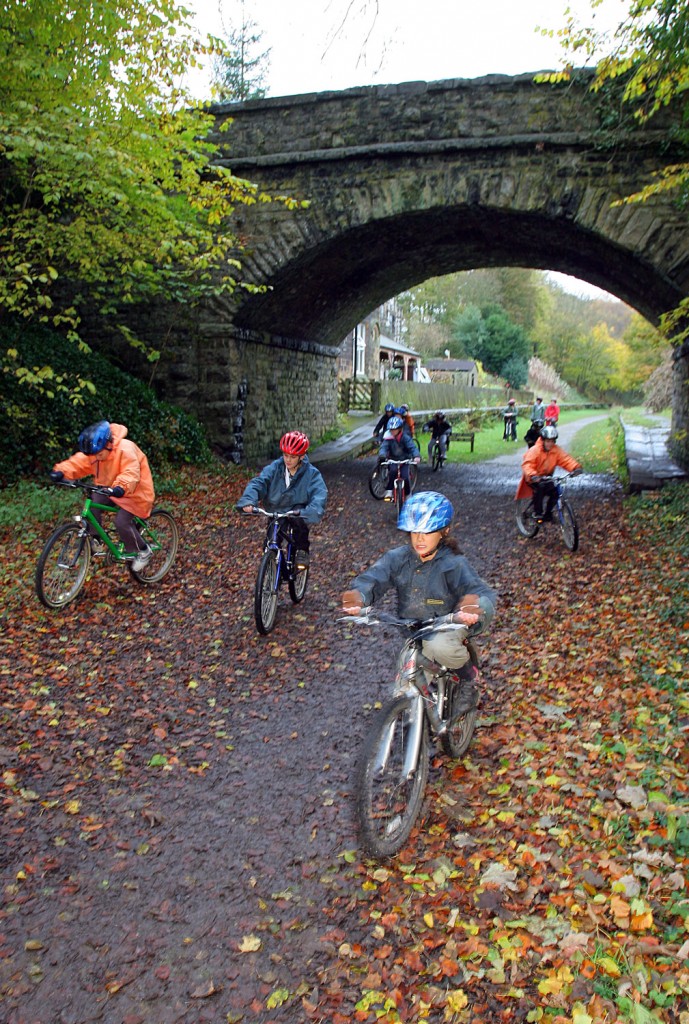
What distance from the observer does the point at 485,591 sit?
3873mm

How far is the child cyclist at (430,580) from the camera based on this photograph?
3.81 metres

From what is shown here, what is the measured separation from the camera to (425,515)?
381cm

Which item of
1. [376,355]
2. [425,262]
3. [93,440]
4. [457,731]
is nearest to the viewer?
[457,731]

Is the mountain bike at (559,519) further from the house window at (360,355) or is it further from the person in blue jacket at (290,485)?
the house window at (360,355)

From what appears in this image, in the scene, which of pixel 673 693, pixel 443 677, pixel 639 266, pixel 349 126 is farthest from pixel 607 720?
pixel 349 126

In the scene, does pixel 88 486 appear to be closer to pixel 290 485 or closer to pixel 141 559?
pixel 141 559

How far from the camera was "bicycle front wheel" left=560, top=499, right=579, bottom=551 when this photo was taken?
372 inches

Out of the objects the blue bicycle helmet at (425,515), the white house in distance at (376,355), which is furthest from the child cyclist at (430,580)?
the white house in distance at (376,355)

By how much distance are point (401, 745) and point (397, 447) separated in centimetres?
869

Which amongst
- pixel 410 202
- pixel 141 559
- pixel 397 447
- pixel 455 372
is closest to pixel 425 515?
pixel 141 559

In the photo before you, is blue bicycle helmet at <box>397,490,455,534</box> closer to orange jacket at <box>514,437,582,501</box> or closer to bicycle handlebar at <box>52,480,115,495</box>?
bicycle handlebar at <box>52,480,115,495</box>

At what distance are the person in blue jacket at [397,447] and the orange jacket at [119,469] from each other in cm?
530

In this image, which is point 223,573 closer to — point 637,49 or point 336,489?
point 336,489

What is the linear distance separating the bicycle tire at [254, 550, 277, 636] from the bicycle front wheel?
456 cm
